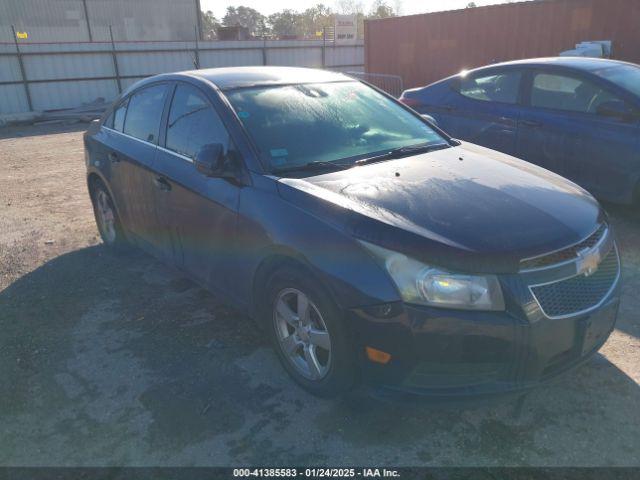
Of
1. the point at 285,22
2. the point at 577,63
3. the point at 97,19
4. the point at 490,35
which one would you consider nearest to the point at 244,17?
the point at 285,22

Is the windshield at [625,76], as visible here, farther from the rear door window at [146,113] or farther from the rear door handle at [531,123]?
the rear door window at [146,113]

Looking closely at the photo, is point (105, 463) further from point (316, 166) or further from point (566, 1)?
point (566, 1)

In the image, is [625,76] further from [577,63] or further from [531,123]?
[531,123]

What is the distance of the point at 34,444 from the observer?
2.65 metres

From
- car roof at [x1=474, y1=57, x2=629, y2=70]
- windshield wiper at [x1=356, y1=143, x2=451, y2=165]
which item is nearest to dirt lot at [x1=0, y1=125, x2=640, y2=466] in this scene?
windshield wiper at [x1=356, y1=143, x2=451, y2=165]

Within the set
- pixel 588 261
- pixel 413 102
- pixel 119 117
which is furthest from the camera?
pixel 413 102

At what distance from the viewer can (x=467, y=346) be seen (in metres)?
2.23

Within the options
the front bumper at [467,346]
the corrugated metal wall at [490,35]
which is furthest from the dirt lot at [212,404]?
the corrugated metal wall at [490,35]

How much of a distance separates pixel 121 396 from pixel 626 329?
10.4 ft

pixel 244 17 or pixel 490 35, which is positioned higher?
pixel 244 17

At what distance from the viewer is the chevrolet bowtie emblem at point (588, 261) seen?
7.99 feet

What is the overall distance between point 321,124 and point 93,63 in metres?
17.7

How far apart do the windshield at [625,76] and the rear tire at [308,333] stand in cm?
416

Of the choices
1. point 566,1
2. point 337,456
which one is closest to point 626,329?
point 337,456
